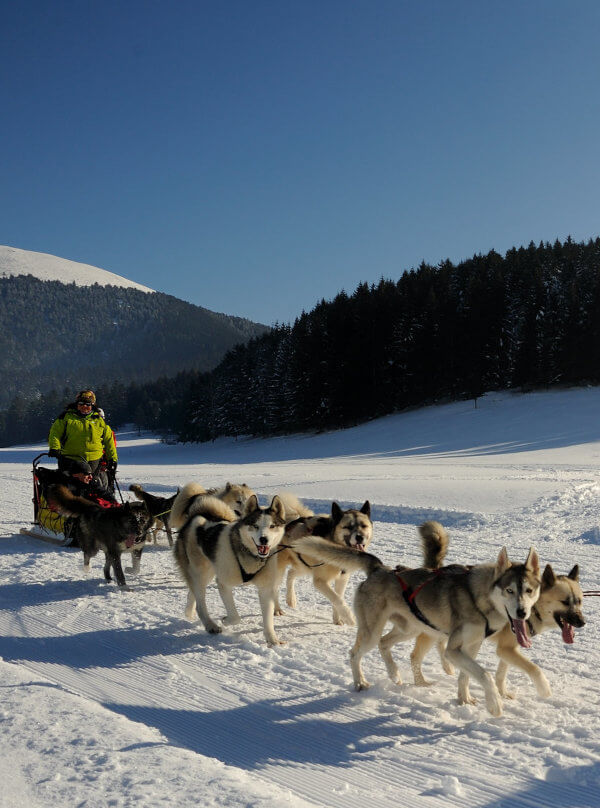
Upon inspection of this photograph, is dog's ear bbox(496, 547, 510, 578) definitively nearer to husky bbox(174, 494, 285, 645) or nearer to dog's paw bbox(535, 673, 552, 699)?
dog's paw bbox(535, 673, 552, 699)

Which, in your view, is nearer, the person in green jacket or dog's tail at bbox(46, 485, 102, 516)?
dog's tail at bbox(46, 485, 102, 516)

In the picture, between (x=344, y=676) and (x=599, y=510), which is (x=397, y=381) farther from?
(x=344, y=676)

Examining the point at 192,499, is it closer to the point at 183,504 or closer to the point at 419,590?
the point at 183,504

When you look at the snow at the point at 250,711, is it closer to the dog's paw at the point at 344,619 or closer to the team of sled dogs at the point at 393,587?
the dog's paw at the point at 344,619

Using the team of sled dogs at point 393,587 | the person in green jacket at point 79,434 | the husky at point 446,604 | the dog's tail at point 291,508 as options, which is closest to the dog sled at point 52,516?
the person in green jacket at point 79,434

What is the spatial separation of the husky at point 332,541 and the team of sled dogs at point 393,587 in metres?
0.01

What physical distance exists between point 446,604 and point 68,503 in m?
5.89

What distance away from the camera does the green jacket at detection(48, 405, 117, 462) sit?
31.8 feet

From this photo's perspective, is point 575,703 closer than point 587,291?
Yes

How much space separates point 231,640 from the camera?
5578 mm

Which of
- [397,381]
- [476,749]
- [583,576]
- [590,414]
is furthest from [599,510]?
[397,381]

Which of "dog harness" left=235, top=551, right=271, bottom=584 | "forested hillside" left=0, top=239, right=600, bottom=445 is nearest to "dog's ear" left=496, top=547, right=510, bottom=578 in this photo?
"dog harness" left=235, top=551, right=271, bottom=584

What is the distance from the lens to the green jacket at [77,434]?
9.70m

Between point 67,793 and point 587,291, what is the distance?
49.0 meters
